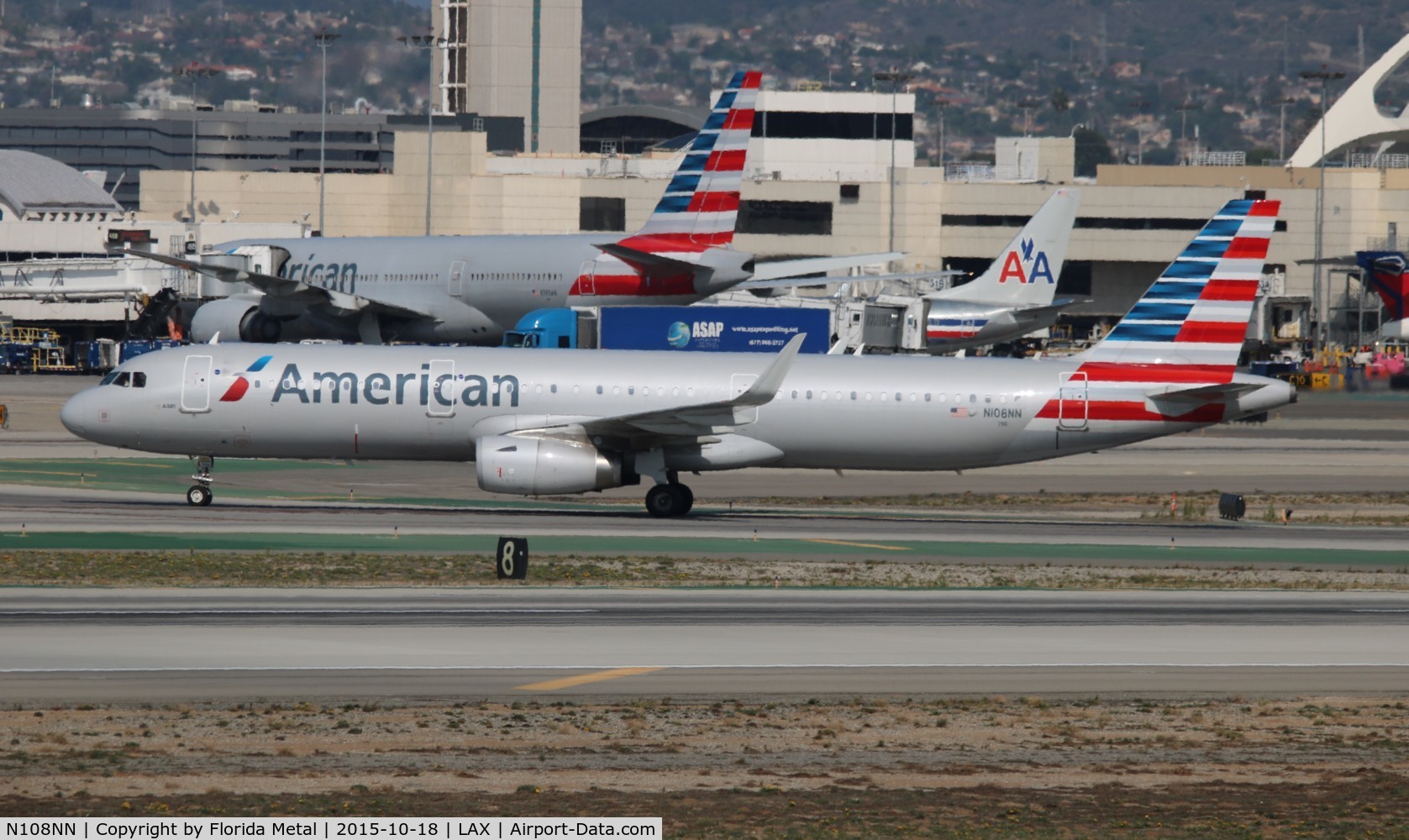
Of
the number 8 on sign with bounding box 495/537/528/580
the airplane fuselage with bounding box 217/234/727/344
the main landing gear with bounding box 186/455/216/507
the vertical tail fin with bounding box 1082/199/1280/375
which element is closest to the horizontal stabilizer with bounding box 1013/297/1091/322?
the airplane fuselage with bounding box 217/234/727/344

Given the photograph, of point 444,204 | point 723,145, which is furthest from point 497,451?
point 444,204

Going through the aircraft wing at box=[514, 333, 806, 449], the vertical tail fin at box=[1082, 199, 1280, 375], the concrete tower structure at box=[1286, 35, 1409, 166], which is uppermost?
the concrete tower structure at box=[1286, 35, 1409, 166]

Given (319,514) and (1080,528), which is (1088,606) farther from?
(319,514)

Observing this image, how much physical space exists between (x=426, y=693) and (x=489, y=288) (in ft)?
183

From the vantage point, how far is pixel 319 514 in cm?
4241

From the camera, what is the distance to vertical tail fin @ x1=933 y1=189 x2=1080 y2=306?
8456cm

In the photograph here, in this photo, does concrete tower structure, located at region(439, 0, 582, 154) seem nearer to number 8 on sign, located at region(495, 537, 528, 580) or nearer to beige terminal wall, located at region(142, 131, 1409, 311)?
beige terminal wall, located at region(142, 131, 1409, 311)

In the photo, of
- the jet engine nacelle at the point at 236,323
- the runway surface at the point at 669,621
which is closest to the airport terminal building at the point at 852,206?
the jet engine nacelle at the point at 236,323

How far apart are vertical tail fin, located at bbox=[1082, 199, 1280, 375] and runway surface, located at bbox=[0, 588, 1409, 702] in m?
12.4

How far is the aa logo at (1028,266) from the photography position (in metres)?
85.8

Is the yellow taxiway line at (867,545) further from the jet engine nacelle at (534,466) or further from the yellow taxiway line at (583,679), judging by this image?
the yellow taxiway line at (583,679)

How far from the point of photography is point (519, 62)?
182 meters

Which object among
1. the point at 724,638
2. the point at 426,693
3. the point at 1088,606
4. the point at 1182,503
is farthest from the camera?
the point at 1182,503

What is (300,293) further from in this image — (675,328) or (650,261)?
(675,328)
